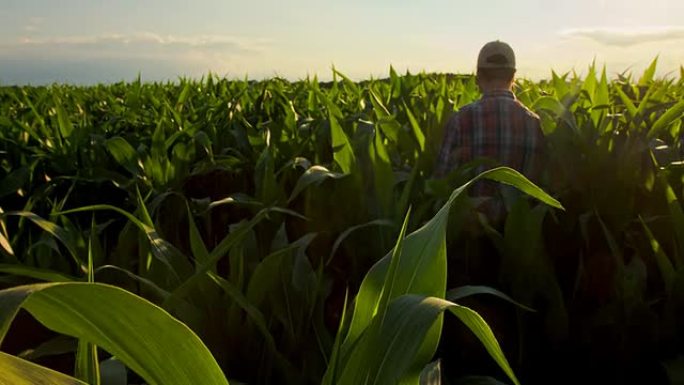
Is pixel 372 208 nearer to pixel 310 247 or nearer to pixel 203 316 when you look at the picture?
pixel 310 247

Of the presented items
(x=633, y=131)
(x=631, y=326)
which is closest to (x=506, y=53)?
(x=633, y=131)

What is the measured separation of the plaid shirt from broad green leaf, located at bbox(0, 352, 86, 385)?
2.65 m

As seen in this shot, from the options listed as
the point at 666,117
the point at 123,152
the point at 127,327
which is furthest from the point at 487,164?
the point at 127,327

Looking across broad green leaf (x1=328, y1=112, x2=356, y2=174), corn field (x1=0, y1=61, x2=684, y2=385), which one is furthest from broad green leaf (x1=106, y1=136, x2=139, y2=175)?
broad green leaf (x1=328, y1=112, x2=356, y2=174)

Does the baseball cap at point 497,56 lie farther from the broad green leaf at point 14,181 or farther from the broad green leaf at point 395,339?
the broad green leaf at point 395,339

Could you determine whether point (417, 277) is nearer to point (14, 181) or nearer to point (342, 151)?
point (342, 151)

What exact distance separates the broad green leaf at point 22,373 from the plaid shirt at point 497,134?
2.65 m

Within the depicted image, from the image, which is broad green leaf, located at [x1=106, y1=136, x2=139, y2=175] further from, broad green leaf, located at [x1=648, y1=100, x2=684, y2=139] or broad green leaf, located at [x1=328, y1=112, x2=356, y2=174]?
broad green leaf, located at [x1=648, y1=100, x2=684, y2=139]

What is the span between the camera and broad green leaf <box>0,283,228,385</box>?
2.12 ft

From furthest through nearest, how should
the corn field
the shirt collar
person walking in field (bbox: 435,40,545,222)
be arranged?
the shirt collar < person walking in field (bbox: 435,40,545,222) < the corn field

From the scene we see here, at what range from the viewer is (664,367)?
66.7 inches

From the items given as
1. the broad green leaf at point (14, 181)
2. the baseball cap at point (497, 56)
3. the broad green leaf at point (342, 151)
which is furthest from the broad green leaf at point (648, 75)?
the broad green leaf at point (14, 181)

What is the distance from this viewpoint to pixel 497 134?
3422 mm

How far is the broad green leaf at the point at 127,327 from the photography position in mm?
647
